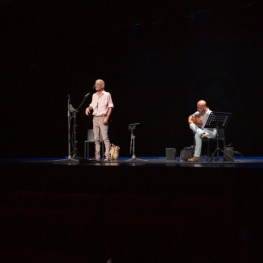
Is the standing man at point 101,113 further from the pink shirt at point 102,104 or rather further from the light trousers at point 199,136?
the light trousers at point 199,136

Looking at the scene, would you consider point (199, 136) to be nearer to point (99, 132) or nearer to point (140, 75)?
point (99, 132)

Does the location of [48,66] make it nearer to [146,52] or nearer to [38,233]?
[146,52]

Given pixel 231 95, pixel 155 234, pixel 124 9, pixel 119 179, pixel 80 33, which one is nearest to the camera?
pixel 155 234

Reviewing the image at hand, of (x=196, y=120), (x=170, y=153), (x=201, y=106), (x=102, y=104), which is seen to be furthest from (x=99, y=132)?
(x=201, y=106)

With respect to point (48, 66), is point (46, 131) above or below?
below

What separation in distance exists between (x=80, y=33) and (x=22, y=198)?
16.1 feet

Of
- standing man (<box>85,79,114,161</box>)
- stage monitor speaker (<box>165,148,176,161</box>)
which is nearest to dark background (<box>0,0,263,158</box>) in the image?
standing man (<box>85,79,114,161</box>)

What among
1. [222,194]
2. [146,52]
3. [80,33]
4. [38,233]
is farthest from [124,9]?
[38,233]

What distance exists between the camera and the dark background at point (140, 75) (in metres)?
7.52

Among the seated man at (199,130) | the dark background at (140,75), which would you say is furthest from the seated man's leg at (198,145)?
the dark background at (140,75)

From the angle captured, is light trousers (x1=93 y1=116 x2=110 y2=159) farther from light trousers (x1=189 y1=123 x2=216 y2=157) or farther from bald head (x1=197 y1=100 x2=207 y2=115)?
bald head (x1=197 y1=100 x2=207 y2=115)

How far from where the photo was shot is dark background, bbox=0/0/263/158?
24.7 feet

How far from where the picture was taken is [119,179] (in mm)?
4328

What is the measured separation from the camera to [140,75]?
8.80 m
